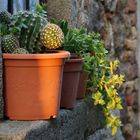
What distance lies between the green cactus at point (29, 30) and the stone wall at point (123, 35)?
100cm

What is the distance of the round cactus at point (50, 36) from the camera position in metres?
1.92

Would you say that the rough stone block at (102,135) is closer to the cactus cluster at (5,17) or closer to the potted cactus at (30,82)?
the potted cactus at (30,82)

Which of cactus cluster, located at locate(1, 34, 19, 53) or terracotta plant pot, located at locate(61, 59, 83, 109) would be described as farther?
terracotta plant pot, located at locate(61, 59, 83, 109)

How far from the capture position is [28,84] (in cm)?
174

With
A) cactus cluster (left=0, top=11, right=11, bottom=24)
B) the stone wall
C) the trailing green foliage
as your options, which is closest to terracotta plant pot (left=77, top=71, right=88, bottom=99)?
the trailing green foliage

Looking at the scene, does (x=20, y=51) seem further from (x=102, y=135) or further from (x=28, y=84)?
(x=102, y=135)

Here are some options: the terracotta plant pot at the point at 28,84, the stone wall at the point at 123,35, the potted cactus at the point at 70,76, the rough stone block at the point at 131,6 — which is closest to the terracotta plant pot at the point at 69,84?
the potted cactus at the point at 70,76

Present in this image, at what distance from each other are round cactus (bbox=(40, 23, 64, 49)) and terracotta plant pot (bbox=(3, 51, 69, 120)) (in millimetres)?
162

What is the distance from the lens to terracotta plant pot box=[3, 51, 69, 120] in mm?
1737

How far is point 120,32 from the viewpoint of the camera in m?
3.67

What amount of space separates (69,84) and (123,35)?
172 centimetres

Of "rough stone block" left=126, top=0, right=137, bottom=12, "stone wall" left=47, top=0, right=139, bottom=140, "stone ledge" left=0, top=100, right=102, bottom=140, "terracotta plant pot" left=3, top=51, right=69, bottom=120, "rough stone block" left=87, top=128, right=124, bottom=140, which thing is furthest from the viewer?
"rough stone block" left=126, top=0, right=137, bottom=12

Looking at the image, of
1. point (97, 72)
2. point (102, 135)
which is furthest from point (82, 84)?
point (102, 135)

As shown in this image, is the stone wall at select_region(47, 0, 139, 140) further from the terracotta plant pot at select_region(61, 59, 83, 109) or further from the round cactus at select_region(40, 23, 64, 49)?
the round cactus at select_region(40, 23, 64, 49)
